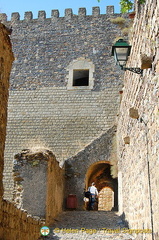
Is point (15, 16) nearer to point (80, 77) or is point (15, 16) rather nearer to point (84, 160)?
point (80, 77)

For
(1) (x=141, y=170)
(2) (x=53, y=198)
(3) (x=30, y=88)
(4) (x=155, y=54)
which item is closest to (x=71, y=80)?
(3) (x=30, y=88)

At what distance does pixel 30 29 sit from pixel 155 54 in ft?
41.1

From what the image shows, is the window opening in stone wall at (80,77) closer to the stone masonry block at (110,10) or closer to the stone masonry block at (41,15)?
the stone masonry block at (110,10)

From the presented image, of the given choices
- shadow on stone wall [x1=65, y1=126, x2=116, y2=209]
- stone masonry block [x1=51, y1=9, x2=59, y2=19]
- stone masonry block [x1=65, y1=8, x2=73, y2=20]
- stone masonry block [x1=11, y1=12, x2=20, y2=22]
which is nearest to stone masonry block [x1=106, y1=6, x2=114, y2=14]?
stone masonry block [x1=65, y1=8, x2=73, y2=20]

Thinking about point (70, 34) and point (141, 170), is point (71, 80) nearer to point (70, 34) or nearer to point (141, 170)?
point (70, 34)

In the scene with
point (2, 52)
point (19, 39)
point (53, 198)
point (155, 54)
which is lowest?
point (53, 198)

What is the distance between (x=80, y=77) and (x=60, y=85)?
4.48ft

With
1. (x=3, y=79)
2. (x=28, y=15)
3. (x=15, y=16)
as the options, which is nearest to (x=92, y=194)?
Result: (x=3, y=79)

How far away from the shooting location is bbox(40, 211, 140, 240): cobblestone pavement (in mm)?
6625

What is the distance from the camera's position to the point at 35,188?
7.71 metres

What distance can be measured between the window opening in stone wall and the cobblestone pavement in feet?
22.4

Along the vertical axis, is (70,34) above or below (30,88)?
above

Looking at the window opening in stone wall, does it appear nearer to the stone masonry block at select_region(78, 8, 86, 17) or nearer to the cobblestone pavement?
the stone masonry block at select_region(78, 8, 86, 17)

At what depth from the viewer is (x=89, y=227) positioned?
767 centimetres
